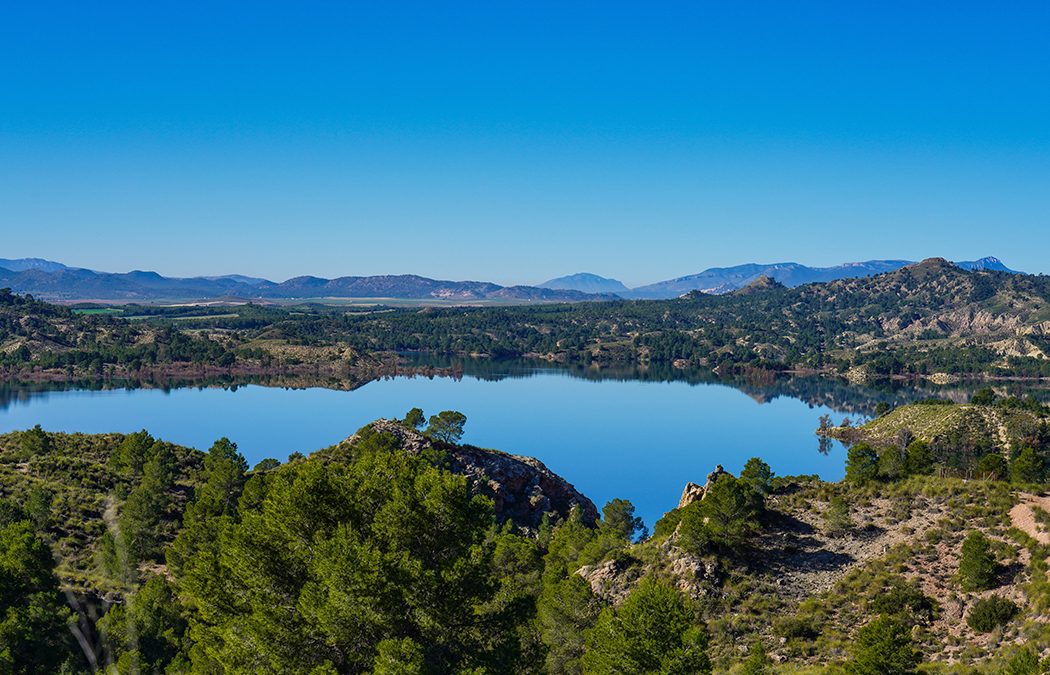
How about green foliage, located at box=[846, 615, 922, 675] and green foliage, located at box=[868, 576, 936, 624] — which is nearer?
green foliage, located at box=[846, 615, 922, 675]

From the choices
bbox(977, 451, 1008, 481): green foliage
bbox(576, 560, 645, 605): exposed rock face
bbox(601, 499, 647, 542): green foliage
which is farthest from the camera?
bbox(601, 499, 647, 542): green foliage

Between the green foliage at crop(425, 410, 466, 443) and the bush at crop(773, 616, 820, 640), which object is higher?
the green foliage at crop(425, 410, 466, 443)

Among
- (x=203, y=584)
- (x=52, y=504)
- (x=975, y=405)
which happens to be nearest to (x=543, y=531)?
(x=52, y=504)

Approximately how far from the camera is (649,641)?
24844 millimetres

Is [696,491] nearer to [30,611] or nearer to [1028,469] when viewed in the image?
[1028,469]

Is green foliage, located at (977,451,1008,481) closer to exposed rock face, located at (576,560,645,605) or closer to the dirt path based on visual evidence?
the dirt path

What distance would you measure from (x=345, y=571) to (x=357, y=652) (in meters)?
2.03

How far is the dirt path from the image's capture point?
132ft

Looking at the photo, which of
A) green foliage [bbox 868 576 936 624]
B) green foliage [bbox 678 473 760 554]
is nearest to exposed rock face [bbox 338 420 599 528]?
green foliage [bbox 678 473 760 554]

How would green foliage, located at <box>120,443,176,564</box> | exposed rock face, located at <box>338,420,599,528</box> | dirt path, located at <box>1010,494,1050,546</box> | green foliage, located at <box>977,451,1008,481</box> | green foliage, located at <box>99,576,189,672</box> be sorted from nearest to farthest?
green foliage, located at <box>99,576,189,672</box>
dirt path, located at <box>1010,494,1050,546</box>
green foliage, located at <box>120,443,176,564</box>
green foliage, located at <box>977,451,1008,481</box>
exposed rock face, located at <box>338,420,599,528</box>

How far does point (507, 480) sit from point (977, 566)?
39881 mm

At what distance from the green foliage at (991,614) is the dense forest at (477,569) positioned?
9cm

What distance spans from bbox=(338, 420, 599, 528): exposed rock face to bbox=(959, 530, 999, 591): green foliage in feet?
115

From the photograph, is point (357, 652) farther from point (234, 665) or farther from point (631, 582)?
point (631, 582)
